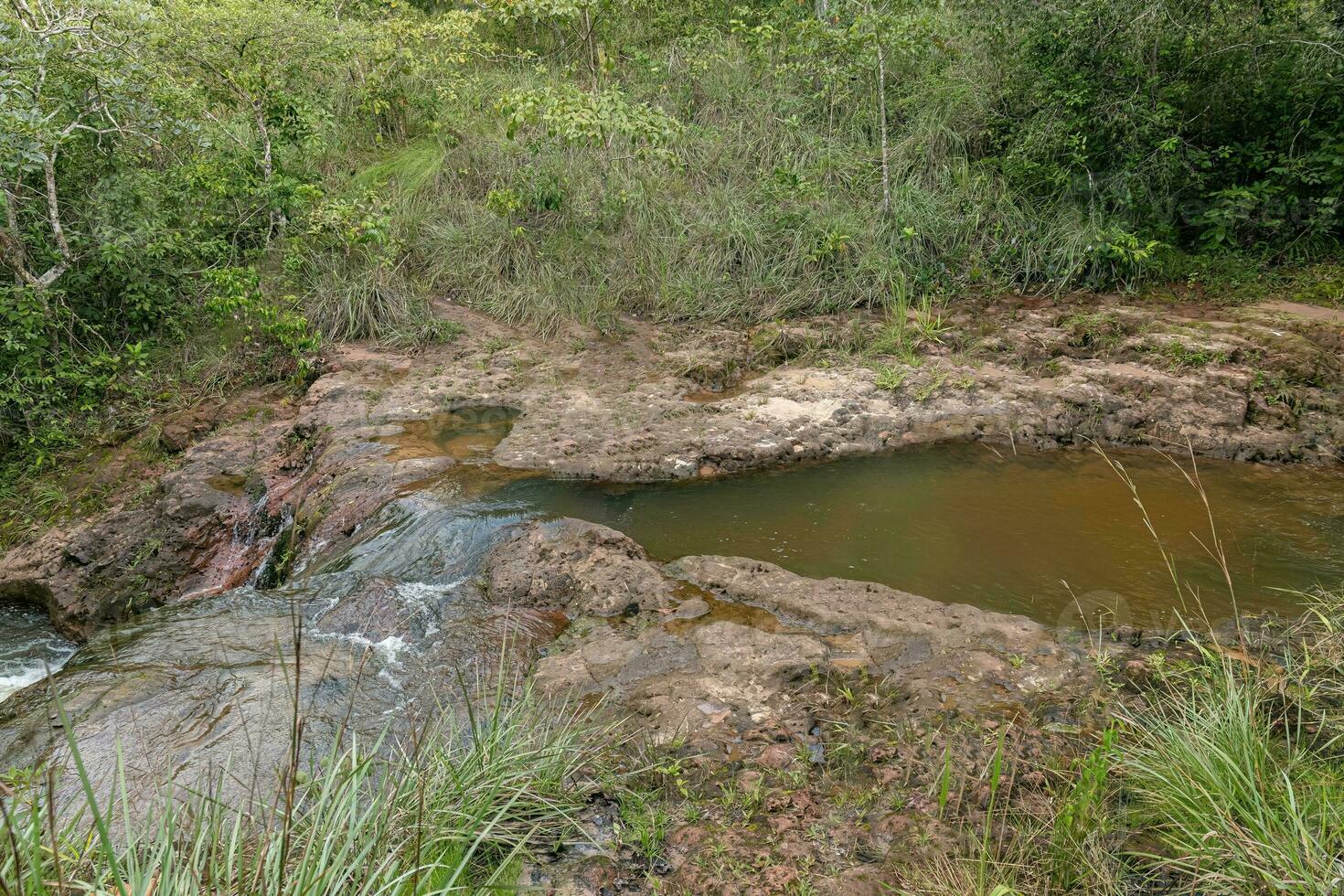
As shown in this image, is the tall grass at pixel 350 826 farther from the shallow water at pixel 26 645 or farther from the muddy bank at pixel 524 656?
the shallow water at pixel 26 645

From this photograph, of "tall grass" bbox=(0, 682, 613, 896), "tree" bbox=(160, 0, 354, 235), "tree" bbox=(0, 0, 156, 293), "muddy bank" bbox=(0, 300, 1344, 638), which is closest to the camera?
"tall grass" bbox=(0, 682, 613, 896)

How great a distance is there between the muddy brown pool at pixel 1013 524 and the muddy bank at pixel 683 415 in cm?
25

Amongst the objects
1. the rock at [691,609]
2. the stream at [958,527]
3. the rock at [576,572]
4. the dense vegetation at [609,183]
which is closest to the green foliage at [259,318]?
the dense vegetation at [609,183]

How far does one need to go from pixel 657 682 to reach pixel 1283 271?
6.64 metres

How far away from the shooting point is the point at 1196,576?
4.10m

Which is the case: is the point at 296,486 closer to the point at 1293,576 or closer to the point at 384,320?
the point at 384,320

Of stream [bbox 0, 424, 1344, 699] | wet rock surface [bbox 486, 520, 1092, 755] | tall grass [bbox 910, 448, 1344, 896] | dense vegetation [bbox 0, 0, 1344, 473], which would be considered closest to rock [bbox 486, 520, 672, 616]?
wet rock surface [bbox 486, 520, 1092, 755]

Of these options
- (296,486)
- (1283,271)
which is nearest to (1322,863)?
(296,486)

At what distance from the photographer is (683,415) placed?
5.92 metres

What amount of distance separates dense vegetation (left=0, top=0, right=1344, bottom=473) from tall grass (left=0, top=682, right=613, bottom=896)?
495cm

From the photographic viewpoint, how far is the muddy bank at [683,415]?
5.16m

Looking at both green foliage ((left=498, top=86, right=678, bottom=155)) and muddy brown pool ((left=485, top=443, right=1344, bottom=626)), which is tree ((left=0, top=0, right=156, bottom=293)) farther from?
muddy brown pool ((left=485, top=443, right=1344, bottom=626))

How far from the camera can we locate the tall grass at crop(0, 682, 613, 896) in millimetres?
1516

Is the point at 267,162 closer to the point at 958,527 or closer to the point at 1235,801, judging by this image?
the point at 958,527
